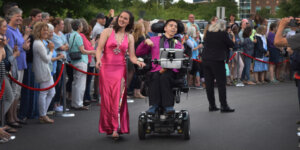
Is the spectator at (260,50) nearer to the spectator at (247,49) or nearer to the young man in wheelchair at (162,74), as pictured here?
the spectator at (247,49)

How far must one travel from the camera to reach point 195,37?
17.3 metres

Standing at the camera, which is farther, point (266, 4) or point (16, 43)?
point (266, 4)

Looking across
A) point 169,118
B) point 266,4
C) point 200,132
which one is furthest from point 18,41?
point 266,4

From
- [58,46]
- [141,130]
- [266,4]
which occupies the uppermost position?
[266,4]

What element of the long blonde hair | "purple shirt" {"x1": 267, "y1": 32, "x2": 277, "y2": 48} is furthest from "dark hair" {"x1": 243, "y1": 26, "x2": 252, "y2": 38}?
the long blonde hair

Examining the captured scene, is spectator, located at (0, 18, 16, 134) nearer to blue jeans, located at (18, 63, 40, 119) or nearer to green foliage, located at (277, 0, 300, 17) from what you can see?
blue jeans, located at (18, 63, 40, 119)

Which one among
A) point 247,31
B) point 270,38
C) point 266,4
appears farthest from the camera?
point 266,4

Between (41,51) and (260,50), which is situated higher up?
(41,51)

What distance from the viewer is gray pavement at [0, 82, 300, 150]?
8.02 m

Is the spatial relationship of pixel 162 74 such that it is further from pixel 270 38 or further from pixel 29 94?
pixel 270 38

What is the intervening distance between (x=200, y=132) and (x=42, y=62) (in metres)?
3.28

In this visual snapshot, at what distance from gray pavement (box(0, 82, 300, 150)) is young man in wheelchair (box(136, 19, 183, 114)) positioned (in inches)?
22.9

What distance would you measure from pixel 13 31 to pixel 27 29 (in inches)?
22.9

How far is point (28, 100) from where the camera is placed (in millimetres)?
10586
